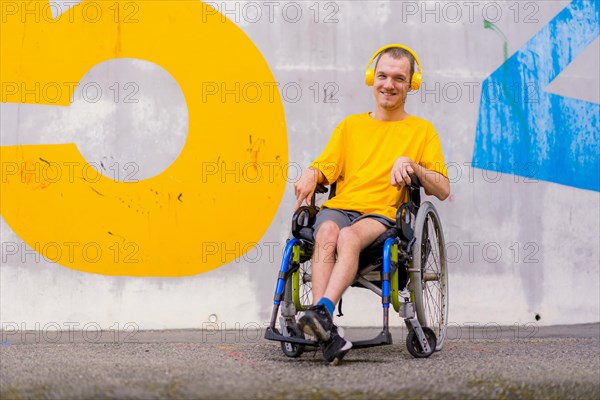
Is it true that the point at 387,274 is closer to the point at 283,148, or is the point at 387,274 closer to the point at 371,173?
the point at 371,173

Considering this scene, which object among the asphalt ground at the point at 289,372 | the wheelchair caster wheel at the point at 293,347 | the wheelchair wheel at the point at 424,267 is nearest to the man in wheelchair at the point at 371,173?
the wheelchair wheel at the point at 424,267

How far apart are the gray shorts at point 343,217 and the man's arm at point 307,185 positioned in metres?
0.09

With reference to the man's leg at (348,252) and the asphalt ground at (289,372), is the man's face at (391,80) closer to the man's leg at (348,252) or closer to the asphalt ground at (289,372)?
the man's leg at (348,252)

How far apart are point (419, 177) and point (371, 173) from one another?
0.74 feet

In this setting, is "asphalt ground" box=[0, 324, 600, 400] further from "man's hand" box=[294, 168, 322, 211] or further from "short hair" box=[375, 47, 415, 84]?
"short hair" box=[375, 47, 415, 84]

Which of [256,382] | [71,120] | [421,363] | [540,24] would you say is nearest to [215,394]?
[256,382]

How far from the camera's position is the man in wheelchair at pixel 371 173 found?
312 cm

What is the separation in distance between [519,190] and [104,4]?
2.54 m

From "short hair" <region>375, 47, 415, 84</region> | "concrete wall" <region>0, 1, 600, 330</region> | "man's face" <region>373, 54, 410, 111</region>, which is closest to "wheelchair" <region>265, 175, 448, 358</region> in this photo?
"man's face" <region>373, 54, 410, 111</region>

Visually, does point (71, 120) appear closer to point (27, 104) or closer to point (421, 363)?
point (27, 104)

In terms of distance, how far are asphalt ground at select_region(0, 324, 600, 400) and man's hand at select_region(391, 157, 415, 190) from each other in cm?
68

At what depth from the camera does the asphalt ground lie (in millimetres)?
2424

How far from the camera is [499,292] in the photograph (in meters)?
4.75

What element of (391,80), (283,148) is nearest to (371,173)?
(391,80)
